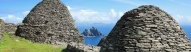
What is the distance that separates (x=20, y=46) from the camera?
33906 millimetres

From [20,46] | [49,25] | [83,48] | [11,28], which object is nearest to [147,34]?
[83,48]

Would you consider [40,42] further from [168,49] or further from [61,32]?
[168,49]

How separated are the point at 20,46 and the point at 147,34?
63.7 feet

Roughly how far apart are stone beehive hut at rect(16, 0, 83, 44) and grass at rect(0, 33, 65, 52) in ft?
4.19

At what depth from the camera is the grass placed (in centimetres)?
3234

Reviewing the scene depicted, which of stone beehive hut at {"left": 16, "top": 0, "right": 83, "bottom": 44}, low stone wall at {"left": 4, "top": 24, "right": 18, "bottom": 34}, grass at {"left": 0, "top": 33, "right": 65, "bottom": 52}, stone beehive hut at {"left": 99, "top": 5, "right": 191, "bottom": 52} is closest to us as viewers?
stone beehive hut at {"left": 99, "top": 5, "right": 191, "bottom": 52}

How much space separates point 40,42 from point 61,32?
2.79 m

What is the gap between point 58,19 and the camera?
4059 cm

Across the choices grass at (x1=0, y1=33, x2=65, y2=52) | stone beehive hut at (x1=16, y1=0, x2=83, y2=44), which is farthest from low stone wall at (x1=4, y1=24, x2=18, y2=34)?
grass at (x1=0, y1=33, x2=65, y2=52)

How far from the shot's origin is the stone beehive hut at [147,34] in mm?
16391

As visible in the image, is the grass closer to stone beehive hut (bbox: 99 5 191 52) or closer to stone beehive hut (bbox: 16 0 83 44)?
stone beehive hut (bbox: 16 0 83 44)

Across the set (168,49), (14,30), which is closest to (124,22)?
(168,49)

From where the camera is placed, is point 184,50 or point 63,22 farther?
point 63,22

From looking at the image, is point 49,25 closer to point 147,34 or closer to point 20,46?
point 20,46
